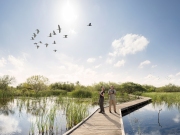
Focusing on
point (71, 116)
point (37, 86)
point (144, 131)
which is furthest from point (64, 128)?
point (37, 86)

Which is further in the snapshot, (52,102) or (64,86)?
(64,86)

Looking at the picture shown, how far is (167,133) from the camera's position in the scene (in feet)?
31.8

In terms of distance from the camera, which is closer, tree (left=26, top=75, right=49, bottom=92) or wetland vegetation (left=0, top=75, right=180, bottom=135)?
wetland vegetation (left=0, top=75, right=180, bottom=135)

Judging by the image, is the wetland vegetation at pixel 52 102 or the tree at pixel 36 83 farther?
the tree at pixel 36 83

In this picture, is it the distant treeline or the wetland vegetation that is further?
the distant treeline

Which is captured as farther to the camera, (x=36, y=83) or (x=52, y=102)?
(x=36, y=83)

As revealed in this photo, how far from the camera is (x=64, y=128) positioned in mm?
9555

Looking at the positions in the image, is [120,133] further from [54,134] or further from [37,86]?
[37,86]

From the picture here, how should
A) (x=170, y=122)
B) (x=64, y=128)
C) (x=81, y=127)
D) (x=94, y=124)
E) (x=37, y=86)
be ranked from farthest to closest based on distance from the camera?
(x=37, y=86), (x=170, y=122), (x=64, y=128), (x=94, y=124), (x=81, y=127)

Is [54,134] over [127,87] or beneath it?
beneath

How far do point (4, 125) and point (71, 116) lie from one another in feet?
13.3

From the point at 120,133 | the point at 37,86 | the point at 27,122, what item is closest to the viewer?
the point at 120,133

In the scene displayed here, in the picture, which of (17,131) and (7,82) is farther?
(7,82)

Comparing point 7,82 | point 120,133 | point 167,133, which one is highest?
point 7,82
